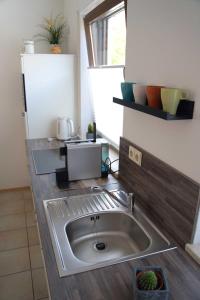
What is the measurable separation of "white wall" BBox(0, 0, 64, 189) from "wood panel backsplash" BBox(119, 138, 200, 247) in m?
2.40

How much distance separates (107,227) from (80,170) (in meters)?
0.50

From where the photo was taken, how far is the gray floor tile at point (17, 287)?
6.77 ft

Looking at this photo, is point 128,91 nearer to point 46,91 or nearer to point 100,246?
point 100,246

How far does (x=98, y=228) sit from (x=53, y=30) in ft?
8.69

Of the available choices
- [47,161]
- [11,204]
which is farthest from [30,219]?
[47,161]

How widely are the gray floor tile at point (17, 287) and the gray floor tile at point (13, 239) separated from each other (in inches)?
16.1

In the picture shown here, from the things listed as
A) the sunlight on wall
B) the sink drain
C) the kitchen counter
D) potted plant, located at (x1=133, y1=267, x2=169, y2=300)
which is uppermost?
the sunlight on wall

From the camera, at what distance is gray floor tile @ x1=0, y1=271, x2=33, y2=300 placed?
81.2 inches

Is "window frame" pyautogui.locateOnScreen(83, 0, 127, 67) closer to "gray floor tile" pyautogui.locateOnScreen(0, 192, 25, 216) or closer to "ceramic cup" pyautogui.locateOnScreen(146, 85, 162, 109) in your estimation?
"ceramic cup" pyautogui.locateOnScreen(146, 85, 162, 109)

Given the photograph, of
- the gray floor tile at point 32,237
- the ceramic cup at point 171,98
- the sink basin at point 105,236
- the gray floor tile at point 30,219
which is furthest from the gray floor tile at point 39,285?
the ceramic cup at point 171,98

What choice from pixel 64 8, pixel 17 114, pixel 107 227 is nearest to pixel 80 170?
pixel 107 227

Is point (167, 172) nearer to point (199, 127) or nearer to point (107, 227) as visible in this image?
point (199, 127)

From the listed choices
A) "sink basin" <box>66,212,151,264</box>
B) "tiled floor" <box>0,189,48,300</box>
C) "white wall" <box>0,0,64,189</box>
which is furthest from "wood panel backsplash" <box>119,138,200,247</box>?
"white wall" <box>0,0,64,189</box>

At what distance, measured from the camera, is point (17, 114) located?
142 inches
